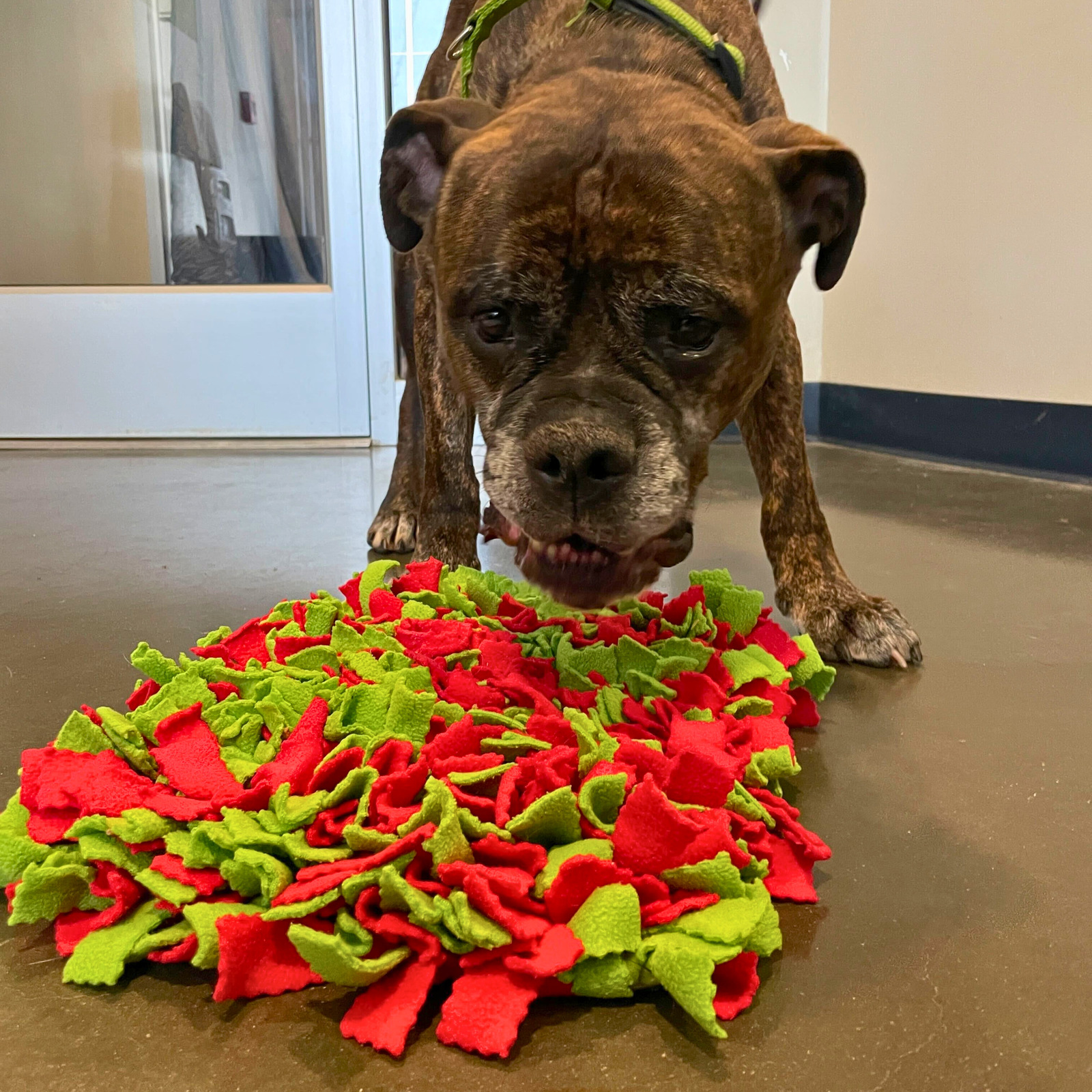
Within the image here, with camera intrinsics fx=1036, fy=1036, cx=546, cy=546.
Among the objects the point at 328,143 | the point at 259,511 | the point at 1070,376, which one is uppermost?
the point at 328,143

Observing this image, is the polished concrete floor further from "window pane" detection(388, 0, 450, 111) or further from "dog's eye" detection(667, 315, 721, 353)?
"window pane" detection(388, 0, 450, 111)

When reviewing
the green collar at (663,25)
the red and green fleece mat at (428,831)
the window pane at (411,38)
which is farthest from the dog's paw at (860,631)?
the window pane at (411,38)

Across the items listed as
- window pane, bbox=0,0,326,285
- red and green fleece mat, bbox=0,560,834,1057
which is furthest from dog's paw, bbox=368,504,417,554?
window pane, bbox=0,0,326,285

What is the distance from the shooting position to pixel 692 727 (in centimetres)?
113

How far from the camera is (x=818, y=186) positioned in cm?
144

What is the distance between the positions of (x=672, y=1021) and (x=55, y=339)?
4.14 m

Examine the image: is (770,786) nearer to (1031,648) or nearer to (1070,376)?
(1031,648)

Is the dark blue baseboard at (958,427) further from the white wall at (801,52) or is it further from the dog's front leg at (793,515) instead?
the dog's front leg at (793,515)

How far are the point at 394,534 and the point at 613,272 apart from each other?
130cm

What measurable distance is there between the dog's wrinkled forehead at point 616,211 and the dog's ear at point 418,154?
17 centimetres

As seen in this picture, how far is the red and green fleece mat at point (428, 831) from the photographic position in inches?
31.3

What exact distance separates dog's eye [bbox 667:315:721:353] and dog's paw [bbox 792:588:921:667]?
0.60 metres

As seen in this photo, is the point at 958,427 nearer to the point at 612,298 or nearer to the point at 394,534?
the point at 394,534

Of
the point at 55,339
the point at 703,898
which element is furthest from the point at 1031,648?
the point at 55,339
